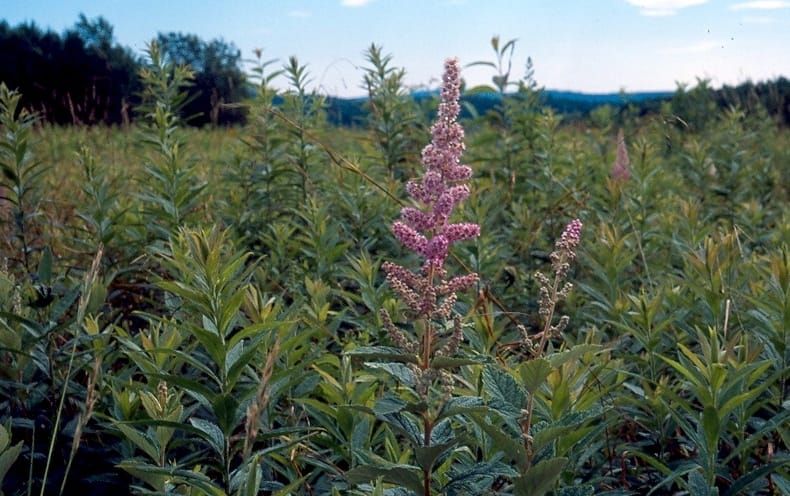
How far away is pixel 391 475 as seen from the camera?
1680 millimetres

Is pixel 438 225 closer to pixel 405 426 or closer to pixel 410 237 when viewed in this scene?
pixel 410 237

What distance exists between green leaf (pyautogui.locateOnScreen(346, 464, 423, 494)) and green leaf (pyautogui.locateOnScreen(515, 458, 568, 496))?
20 centimetres

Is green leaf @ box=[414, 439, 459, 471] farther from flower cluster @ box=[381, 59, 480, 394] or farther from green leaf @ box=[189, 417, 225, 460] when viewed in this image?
green leaf @ box=[189, 417, 225, 460]

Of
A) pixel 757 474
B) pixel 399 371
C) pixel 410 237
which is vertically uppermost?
pixel 410 237

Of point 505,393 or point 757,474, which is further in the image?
point 757,474

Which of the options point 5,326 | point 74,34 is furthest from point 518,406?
point 74,34

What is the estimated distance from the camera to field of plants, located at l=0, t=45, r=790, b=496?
5.77 feet

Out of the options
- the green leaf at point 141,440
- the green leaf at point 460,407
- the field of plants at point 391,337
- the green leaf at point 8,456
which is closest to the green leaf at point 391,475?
the field of plants at point 391,337

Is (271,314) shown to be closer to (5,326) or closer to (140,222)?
(5,326)

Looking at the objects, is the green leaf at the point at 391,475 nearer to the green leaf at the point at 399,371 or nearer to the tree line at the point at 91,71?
the green leaf at the point at 399,371

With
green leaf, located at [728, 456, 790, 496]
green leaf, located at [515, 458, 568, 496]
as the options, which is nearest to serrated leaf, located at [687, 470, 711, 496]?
green leaf, located at [728, 456, 790, 496]

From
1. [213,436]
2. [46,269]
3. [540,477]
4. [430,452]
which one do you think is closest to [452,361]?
[430,452]

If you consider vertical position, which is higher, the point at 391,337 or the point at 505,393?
the point at 391,337

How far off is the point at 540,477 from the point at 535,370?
0.21m
